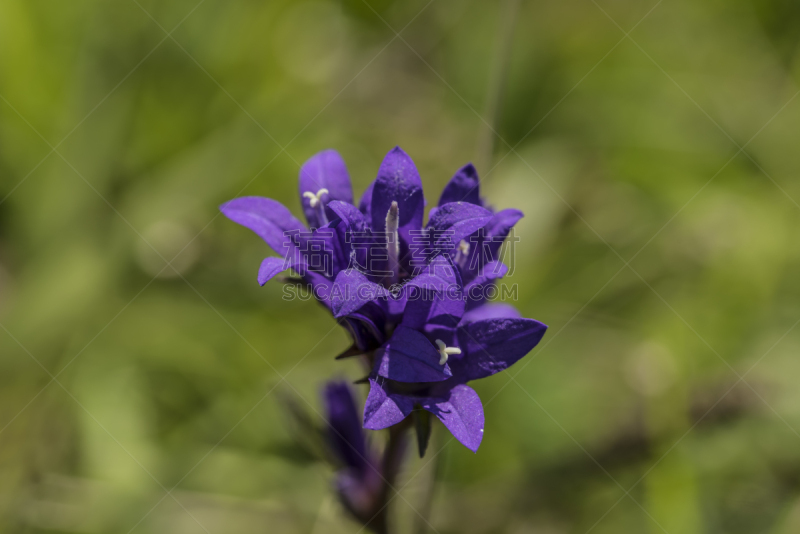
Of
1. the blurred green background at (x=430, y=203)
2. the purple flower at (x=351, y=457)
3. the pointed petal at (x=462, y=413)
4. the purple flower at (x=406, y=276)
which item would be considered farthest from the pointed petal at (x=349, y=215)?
the blurred green background at (x=430, y=203)

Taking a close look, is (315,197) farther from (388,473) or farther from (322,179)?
(388,473)

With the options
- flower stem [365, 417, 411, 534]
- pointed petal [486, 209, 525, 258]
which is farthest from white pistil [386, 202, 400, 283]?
flower stem [365, 417, 411, 534]

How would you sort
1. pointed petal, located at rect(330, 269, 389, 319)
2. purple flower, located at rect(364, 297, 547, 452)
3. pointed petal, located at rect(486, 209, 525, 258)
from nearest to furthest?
pointed petal, located at rect(330, 269, 389, 319) → purple flower, located at rect(364, 297, 547, 452) → pointed petal, located at rect(486, 209, 525, 258)

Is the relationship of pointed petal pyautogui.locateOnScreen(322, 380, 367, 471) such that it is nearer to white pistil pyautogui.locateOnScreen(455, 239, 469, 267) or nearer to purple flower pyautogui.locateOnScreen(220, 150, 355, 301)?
purple flower pyautogui.locateOnScreen(220, 150, 355, 301)

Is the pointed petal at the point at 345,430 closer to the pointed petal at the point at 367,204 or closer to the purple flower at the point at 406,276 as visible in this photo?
the purple flower at the point at 406,276

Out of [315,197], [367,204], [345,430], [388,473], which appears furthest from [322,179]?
[388,473]

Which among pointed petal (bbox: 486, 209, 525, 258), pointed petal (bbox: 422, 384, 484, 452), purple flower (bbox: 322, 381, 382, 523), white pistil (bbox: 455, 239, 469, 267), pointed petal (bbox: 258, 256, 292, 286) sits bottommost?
purple flower (bbox: 322, 381, 382, 523)
